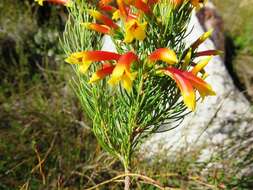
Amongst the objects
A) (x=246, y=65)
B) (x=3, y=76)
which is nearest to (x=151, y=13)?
(x=3, y=76)

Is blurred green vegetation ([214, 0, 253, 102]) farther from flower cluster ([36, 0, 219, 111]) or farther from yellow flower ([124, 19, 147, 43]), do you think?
yellow flower ([124, 19, 147, 43])

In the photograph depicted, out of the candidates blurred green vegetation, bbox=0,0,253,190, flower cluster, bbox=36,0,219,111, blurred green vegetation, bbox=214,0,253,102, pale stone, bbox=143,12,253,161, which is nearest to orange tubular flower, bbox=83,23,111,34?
flower cluster, bbox=36,0,219,111

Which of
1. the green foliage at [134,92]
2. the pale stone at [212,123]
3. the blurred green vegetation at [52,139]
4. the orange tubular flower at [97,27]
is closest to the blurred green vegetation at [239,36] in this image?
the pale stone at [212,123]

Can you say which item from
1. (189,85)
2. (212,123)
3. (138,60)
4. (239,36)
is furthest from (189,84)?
(239,36)

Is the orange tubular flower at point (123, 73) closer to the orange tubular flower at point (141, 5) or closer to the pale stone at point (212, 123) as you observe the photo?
the orange tubular flower at point (141, 5)

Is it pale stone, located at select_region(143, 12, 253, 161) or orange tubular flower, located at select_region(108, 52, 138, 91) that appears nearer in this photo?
orange tubular flower, located at select_region(108, 52, 138, 91)

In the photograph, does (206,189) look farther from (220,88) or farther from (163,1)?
(163,1)
